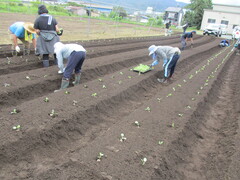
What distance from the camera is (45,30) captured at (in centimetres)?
632

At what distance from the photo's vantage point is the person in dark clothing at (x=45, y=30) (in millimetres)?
6156

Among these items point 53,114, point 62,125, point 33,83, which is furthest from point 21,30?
point 62,125

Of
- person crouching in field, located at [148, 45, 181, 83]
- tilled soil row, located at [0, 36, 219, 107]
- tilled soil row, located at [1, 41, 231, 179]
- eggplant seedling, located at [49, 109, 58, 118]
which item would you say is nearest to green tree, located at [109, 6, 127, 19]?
tilled soil row, located at [0, 36, 219, 107]

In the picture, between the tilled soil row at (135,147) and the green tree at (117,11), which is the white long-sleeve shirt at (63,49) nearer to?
the tilled soil row at (135,147)

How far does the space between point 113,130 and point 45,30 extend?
3.93 m

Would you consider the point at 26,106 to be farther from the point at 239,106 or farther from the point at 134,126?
the point at 239,106

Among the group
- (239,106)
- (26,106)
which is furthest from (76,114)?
(239,106)

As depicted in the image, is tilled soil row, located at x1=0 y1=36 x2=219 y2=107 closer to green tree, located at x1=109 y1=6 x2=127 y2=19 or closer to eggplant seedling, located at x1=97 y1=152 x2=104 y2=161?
eggplant seedling, located at x1=97 y1=152 x2=104 y2=161

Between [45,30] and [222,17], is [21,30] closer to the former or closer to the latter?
[45,30]

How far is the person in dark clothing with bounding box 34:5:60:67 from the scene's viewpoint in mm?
6156

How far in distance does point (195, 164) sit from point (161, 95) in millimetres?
2578

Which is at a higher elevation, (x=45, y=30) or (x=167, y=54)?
(x=45, y=30)

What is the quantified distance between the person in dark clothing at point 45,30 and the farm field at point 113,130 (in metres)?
0.68

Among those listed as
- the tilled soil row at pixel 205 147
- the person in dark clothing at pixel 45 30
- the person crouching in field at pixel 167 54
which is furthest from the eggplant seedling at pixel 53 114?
the person crouching in field at pixel 167 54
